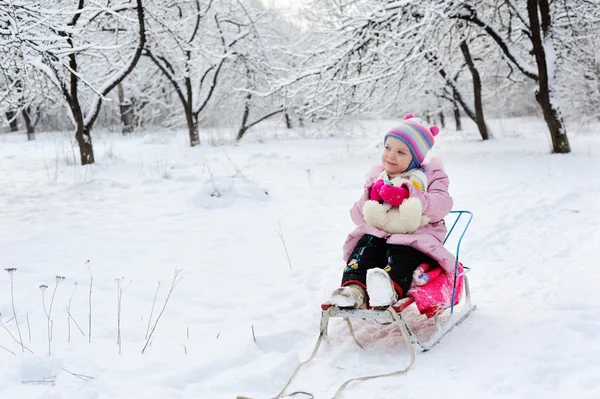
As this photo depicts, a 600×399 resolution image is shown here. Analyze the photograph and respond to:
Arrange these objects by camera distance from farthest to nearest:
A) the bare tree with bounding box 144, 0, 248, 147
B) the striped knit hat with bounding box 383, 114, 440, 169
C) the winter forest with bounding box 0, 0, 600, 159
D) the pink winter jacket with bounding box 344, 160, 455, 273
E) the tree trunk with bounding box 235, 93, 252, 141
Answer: the tree trunk with bounding box 235, 93, 252, 141
the bare tree with bounding box 144, 0, 248, 147
the winter forest with bounding box 0, 0, 600, 159
the striped knit hat with bounding box 383, 114, 440, 169
the pink winter jacket with bounding box 344, 160, 455, 273

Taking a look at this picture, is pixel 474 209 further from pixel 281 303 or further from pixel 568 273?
pixel 281 303

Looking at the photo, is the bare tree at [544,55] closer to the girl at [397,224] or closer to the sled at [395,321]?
the girl at [397,224]

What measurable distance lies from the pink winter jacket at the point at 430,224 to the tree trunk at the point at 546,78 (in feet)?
25.4

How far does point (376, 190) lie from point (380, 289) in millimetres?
684

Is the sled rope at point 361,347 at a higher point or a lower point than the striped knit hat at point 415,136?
lower

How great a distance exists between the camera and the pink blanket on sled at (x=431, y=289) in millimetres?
3082

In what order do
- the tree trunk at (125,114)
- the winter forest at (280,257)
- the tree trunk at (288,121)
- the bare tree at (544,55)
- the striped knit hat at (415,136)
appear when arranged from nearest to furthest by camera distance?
the winter forest at (280,257) → the striped knit hat at (415,136) → the bare tree at (544,55) → the tree trunk at (125,114) → the tree trunk at (288,121)

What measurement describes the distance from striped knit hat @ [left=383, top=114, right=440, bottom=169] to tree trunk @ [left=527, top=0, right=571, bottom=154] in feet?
25.4

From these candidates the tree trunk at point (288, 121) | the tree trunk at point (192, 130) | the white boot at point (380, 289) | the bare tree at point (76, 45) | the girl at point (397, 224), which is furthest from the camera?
the tree trunk at point (288, 121)

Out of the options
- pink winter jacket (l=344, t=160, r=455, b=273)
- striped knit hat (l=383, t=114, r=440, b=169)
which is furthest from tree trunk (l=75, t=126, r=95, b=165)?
striped knit hat (l=383, t=114, r=440, b=169)

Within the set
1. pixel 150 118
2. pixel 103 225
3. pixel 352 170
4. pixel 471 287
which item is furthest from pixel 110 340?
pixel 150 118

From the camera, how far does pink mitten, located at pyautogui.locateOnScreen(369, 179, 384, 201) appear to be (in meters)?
3.29

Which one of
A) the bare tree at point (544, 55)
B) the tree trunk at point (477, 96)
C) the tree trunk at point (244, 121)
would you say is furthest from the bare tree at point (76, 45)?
the tree trunk at point (477, 96)

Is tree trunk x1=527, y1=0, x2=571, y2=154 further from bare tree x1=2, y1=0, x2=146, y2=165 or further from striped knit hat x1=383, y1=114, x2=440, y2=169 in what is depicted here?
striped knit hat x1=383, y1=114, x2=440, y2=169
